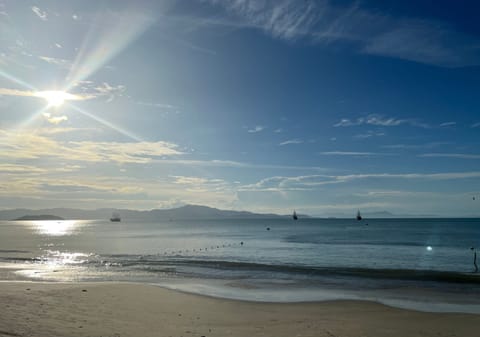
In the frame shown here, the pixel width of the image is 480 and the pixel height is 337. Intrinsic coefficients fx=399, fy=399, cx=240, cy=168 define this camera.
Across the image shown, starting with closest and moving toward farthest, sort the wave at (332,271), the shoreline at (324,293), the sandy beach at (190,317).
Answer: the sandy beach at (190,317) → the shoreline at (324,293) → the wave at (332,271)

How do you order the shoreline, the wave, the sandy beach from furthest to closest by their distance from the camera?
the wave → the shoreline → the sandy beach

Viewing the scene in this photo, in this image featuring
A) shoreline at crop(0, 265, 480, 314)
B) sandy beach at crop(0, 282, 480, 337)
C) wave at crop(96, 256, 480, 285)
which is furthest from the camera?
wave at crop(96, 256, 480, 285)

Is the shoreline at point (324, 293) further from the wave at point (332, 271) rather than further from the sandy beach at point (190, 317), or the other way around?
the wave at point (332, 271)

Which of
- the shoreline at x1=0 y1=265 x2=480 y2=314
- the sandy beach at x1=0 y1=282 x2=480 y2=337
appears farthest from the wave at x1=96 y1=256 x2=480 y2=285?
the sandy beach at x1=0 y1=282 x2=480 y2=337

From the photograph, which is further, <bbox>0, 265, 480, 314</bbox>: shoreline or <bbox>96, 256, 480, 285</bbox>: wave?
<bbox>96, 256, 480, 285</bbox>: wave

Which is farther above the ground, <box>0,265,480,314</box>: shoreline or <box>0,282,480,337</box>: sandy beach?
<box>0,282,480,337</box>: sandy beach

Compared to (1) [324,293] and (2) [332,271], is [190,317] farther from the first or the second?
(2) [332,271]

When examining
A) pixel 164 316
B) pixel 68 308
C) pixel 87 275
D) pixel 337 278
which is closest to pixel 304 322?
pixel 164 316

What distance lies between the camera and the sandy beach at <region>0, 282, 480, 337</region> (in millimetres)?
14141

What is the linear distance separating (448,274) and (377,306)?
17.4 metres

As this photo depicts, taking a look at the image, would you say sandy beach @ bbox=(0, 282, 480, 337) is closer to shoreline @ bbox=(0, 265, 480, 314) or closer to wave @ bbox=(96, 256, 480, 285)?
shoreline @ bbox=(0, 265, 480, 314)

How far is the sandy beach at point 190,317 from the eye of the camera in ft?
46.4

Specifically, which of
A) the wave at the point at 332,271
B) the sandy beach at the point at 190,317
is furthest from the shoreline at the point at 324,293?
the wave at the point at 332,271

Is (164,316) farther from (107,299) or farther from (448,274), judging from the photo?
(448,274)
